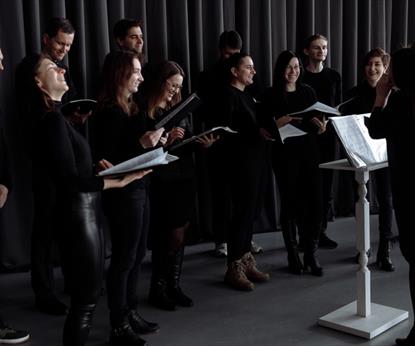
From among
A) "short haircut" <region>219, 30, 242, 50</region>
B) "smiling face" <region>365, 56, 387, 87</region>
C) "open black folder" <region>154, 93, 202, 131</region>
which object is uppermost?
"short haircut" <region>219, 30, 242, 50</region>

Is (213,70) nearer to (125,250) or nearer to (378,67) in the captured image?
(378,67)

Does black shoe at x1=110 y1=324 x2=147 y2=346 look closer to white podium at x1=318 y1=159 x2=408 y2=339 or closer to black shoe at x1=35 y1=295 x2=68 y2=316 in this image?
black shoe at x1=35 y1=295 x2=68 y2=316

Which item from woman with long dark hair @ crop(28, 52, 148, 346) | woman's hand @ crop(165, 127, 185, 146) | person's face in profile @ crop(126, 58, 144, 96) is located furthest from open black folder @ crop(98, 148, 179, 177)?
woman's hand @ crop(165, 127, 185, 146)

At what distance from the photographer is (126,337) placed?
2.58 metres

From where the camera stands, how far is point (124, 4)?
4043 mm

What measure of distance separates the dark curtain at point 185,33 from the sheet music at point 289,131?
120 cm

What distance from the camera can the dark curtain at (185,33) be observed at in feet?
12.1

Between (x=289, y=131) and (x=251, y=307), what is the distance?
93 centimetres

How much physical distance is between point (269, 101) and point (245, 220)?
72cm

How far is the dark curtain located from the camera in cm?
370

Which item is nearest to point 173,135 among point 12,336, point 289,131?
point 289,131

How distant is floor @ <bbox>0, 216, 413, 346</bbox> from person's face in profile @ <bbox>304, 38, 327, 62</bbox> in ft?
4.26

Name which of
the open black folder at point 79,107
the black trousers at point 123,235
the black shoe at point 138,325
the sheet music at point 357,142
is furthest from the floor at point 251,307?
the open black folder at point 79,107

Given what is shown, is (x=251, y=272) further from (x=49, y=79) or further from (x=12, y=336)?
(x=49, y=79)
